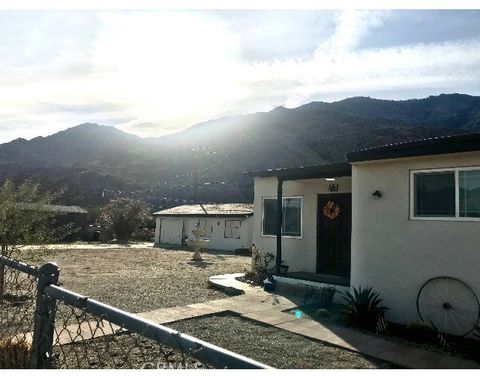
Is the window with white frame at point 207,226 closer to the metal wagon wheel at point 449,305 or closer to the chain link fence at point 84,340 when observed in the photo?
the metal wagon wheel at point 449,305

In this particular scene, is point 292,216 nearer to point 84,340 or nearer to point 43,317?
point 84,340

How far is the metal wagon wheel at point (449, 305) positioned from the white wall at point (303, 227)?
4.20 meters

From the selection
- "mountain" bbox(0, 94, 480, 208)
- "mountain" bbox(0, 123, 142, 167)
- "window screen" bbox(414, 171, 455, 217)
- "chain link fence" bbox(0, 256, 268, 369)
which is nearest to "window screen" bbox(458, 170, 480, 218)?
"window screen" bbox(414, 171, 455, 217)

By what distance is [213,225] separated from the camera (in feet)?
97.1

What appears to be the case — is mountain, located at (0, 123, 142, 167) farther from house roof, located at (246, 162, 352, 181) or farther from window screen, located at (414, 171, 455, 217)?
window screen, located at (414, 171, 455, 217)

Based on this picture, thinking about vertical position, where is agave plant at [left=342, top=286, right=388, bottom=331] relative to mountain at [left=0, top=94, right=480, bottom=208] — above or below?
below

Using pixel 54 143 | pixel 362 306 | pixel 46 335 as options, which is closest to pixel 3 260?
pixel 46 335

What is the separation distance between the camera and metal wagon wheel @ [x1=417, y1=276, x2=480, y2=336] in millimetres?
7016

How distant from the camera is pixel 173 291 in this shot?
10.7 metres

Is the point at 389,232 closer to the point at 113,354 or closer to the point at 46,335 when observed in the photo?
the point at 113,354

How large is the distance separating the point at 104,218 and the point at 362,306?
109ft

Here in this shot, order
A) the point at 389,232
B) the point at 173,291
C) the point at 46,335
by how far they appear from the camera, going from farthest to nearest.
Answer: the point at 173,291 → the point at 389,232 → the point at 46,335

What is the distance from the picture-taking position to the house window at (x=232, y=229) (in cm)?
2794

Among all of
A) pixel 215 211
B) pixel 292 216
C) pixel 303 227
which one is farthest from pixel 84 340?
pixel 215 211
